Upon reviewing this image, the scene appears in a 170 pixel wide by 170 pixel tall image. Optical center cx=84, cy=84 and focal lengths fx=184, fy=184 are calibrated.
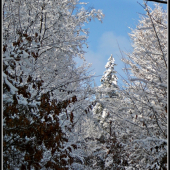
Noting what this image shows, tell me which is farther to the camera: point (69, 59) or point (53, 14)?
point (69, 59)

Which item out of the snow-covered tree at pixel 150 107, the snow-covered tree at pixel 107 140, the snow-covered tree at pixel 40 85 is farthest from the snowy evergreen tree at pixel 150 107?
the snow-covered tree at pixel 40 85

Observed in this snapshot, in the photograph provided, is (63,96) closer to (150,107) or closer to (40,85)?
(40,85)

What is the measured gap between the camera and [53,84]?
18.4 ft

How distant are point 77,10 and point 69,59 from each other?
202 cm

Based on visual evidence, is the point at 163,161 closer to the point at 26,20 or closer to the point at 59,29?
the point at 59,29

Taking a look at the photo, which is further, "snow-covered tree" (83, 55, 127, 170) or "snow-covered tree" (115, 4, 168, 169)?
"snow-covered tree" (83, 55, 127, 170)

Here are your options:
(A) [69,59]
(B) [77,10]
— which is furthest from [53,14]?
(A) [69,59]

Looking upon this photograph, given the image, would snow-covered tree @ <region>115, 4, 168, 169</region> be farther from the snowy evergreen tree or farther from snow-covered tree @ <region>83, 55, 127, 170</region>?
snow-covered tree @ <region>83, 55, 127, 170</region>

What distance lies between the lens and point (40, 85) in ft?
10.5

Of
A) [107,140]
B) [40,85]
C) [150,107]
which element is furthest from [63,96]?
[150,107]

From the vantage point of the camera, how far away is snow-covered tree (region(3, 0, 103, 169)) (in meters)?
2.66

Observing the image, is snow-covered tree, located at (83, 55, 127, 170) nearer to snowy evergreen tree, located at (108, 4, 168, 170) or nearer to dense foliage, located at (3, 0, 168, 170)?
dense foliage, located at (3, 0, 168, 170)

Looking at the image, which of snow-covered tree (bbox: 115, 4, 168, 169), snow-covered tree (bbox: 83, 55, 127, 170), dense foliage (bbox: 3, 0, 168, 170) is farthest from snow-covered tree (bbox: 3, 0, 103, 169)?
snow-covered tree (bbox: 115, 4, 168, 169)

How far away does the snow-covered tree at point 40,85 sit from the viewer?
2.66 m
